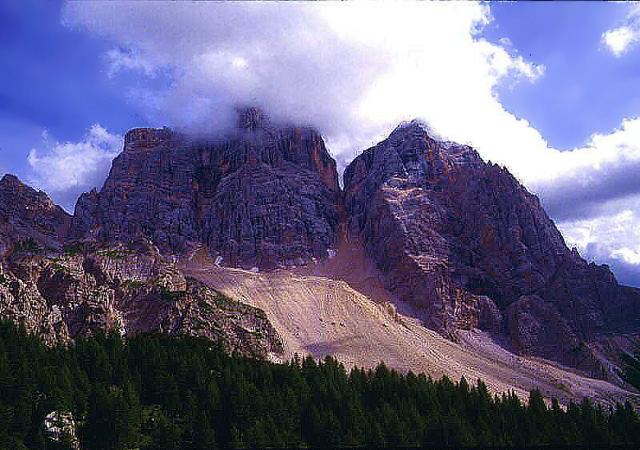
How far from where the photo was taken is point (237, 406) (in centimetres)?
10419

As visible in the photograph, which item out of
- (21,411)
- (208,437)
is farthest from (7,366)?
(208,437)

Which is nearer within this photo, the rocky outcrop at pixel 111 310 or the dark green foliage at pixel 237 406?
the dark green foliage at pixel 237 406

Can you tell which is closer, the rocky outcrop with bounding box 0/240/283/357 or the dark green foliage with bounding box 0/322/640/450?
the dark green foliage with bounding box 0/322/640/450

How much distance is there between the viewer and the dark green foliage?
297ft

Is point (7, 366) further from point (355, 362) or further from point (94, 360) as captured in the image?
point (355, 362)

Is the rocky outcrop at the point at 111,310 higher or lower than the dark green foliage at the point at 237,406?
higher

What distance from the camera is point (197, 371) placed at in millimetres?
120125

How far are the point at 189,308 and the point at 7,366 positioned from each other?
96.5 metres

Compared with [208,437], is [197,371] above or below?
above

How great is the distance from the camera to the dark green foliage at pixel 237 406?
90625 mm

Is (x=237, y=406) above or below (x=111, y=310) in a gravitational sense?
below

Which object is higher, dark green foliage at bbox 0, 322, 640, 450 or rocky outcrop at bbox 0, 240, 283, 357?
rocky outcrop at bbox 0, 240, 283, 357

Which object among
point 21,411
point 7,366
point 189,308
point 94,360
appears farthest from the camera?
point 189,308

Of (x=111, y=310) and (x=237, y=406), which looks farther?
(x=111, y=310)
